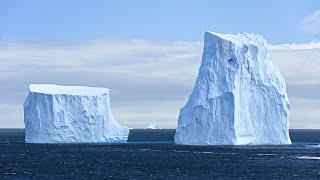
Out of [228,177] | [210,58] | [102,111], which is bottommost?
[228,177]

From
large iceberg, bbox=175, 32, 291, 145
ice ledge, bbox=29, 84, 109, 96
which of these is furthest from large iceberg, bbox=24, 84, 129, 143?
large iceberg, bbox=175, 32, 291, 145

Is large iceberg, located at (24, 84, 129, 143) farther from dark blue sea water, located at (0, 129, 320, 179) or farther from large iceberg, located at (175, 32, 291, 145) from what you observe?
large iceberg, located at (175, 32, 291, 145)

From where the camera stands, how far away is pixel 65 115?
92.9 meters

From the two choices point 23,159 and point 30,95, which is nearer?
point 23,159

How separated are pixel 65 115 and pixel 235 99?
2459cm

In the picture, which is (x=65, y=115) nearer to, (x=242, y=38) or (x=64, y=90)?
(x=64, y=90)

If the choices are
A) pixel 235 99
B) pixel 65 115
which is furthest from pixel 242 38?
pixel 65 115

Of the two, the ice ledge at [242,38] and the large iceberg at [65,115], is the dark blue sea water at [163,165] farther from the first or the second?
the large iceberg at [65,115]

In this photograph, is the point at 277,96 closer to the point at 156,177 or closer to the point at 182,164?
the point at 182,164

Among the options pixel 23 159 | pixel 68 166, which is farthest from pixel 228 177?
pixel 23 159

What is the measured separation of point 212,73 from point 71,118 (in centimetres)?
2231

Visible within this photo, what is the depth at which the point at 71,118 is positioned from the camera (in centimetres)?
9375

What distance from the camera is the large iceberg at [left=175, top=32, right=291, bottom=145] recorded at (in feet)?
269

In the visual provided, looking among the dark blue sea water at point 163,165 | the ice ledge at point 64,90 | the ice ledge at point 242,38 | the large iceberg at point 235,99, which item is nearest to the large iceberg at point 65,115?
the ice ledge at point 64,90
